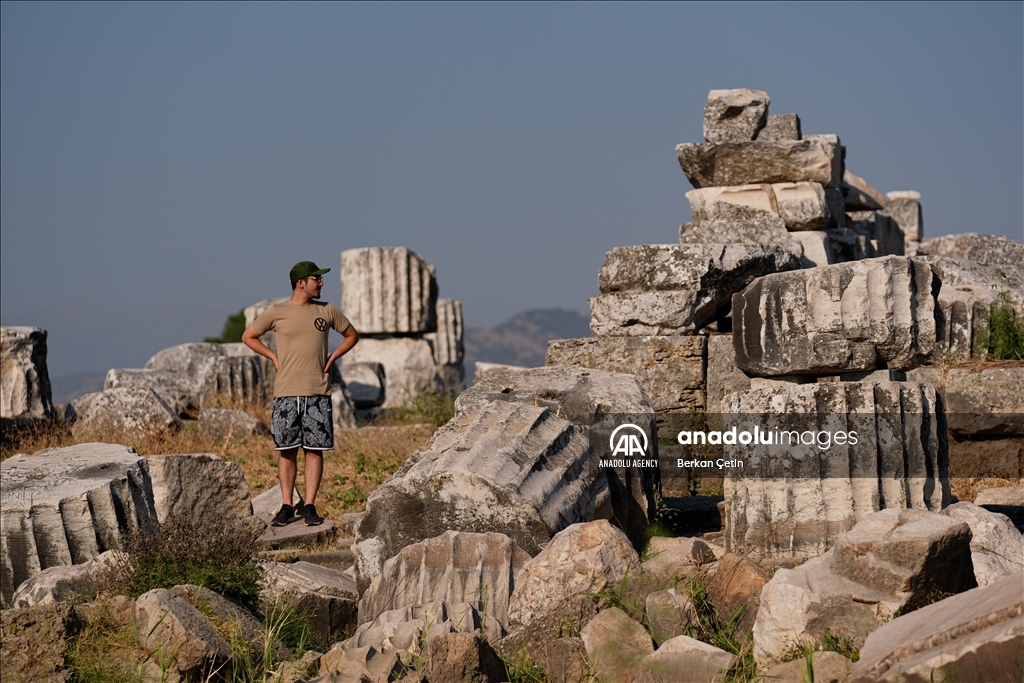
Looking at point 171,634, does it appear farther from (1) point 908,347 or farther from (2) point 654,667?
(1) point 908,347

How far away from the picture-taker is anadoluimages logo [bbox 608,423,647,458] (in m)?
6.62

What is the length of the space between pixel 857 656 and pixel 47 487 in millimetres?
4306

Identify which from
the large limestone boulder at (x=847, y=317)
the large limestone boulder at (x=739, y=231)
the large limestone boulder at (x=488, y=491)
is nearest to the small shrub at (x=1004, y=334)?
the large limestone boulder at (x=847, y=317)

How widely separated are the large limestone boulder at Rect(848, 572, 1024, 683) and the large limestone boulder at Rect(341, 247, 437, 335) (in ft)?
43.6

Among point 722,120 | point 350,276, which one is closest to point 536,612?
point 722,120

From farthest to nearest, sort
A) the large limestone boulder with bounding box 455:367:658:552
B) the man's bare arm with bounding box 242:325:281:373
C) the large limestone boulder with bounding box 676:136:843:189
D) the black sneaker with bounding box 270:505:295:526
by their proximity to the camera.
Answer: the large limestone boulder with bounding box 676:136:843:189 → the man's bare arm with bounding box 242:325:281:373 → the black sneaker with bounding box 270:505:295:526 → the large limestone boulder with bounding box 455:367:658:552

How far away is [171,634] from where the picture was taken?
4.66m

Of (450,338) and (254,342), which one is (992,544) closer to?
(254,342)

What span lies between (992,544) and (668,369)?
3.60m

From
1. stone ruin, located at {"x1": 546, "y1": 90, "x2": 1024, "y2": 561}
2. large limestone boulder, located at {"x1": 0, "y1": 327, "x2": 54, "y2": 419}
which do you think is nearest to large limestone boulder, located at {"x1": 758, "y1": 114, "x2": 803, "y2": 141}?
stone ruin, located at {"x1": 546, "y1": 90, "x2": 1024, "y2": 561}

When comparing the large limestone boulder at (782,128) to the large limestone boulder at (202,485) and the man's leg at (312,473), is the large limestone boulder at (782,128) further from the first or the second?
the large limestone boulder at (202,485)

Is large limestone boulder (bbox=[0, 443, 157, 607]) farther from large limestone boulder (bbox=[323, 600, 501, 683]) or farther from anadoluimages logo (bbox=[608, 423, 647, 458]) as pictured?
anadoluimages logo (bbox=[608, 423, 647, 458])

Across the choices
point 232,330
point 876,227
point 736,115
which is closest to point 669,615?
point 736,115

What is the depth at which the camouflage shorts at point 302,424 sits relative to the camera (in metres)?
7.97
